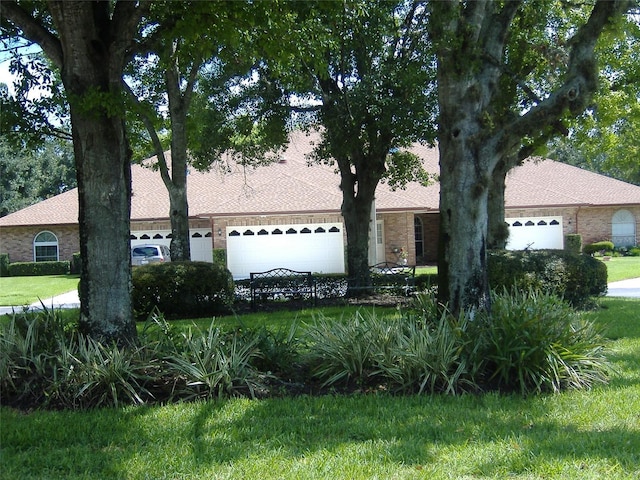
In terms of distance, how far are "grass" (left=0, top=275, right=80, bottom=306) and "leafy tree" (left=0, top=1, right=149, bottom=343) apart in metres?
12.9

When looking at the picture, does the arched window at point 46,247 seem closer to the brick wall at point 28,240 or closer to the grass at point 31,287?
the brick wall at point 28,240

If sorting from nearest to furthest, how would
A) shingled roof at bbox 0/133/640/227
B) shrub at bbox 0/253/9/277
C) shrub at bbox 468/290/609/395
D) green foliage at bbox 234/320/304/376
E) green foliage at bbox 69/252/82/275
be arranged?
1. shrub at bbox 468/290/609/395
2. green foliage at bbox 234/320/304/376
3. shingled roof at bbox 0/133/640/227
4. green foliage at bbox 69/252/82/275
5. shrub at bbox 0/253/9/277

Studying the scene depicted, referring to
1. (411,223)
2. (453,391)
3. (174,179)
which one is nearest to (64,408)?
(453,391)

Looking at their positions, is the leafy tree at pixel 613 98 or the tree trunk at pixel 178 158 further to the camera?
the leafy tree at pixel 613 98

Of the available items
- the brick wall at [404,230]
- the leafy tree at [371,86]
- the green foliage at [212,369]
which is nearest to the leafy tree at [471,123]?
the leafy tree at [371,86]

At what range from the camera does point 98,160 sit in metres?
7.09

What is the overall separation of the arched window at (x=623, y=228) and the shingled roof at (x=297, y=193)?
124 centimetres

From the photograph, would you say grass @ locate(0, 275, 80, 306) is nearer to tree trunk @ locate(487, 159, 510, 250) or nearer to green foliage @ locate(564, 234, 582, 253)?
tree trunk @ locate(487, 159, 510, 250)

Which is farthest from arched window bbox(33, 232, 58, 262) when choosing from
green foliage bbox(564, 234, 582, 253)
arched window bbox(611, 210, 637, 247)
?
arched window bbox(611, 210, 637, 247)

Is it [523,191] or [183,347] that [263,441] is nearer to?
[183,347]

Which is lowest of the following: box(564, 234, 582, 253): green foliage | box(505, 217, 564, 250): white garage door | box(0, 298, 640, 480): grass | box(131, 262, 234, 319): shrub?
box(0, 298, 640, 480): grass

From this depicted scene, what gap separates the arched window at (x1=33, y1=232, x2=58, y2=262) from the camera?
105ft

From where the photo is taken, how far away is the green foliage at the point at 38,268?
102 ft

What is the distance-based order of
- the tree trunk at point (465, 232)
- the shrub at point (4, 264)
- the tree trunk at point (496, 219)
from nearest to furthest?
the tree trunk at point (465, 232) → the tree trunk at point (496, 219) → the shrub at point (4, 264)
